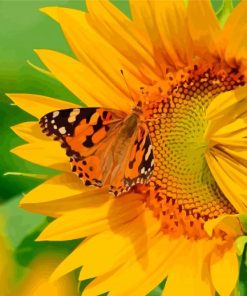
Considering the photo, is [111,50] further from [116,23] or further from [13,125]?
[13,125]

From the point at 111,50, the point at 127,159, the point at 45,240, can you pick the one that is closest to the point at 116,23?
the point at 111,50

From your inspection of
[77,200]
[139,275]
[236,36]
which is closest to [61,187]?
[77,200]

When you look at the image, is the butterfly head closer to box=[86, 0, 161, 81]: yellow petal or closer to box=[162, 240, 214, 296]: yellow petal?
box=[86, 0, 161, 81]: yellow petal

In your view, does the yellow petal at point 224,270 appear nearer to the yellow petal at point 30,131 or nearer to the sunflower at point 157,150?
Answer: the sunflower at point 157,150

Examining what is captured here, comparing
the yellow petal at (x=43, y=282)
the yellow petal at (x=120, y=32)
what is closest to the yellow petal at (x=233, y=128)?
the yellow petal at (x=120, y=32)

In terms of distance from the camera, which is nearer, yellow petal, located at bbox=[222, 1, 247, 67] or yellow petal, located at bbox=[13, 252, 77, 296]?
yellow petal, located at bbox=[222, 1, 247, 67]

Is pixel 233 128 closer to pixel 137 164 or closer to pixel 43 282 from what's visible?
pixel 137 164

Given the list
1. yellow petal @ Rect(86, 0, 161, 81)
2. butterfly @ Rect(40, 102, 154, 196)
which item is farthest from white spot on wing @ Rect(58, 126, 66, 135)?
yellow petal @ Rect(86, 0, 161, 81)
